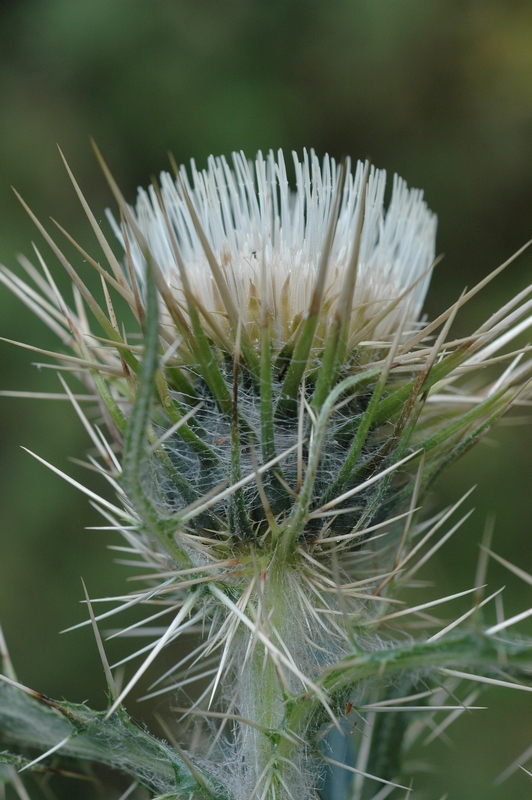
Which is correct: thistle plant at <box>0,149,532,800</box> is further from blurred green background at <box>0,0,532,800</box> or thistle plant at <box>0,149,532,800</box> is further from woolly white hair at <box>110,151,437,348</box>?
blurred green background at <box>0,0,532,800</box>

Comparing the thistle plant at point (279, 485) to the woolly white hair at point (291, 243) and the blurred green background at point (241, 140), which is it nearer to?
the woolly white hair at point (291, 243)

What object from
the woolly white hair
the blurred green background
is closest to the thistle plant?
the woolly white hair

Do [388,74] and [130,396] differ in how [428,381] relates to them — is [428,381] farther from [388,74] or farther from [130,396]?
[388,74]

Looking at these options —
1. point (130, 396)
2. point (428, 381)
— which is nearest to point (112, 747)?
point (130, 396)

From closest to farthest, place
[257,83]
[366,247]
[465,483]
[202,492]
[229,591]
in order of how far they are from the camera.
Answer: [229,591], [202,492], [366,247], [465,483], [257,83]

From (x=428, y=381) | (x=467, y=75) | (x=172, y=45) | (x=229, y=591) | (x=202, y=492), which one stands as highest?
(x=172, y=45)

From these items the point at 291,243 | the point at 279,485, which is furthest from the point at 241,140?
the point at 279,485
